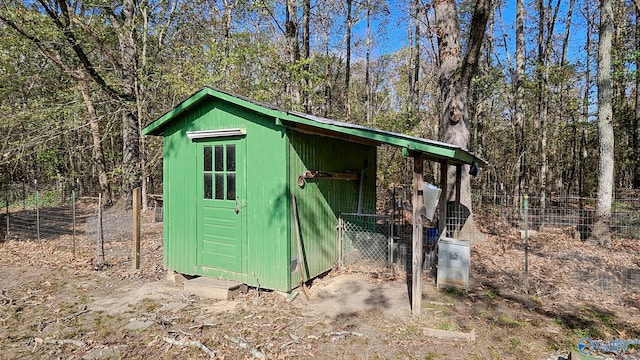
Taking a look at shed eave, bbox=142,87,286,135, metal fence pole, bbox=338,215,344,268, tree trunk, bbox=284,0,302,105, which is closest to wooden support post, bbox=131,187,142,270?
shed eave, bbox=142,87,286,135

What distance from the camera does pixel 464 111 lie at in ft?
27.0

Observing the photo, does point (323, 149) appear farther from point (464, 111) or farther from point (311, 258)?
point (464, 111)

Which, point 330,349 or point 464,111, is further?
point 464,111

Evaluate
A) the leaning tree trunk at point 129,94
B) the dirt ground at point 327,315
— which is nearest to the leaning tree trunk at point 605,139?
the dirt ground at point 327,315

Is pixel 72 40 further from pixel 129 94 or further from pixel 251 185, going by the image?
pixel 251 185

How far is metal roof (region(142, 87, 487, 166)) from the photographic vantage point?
4254mm

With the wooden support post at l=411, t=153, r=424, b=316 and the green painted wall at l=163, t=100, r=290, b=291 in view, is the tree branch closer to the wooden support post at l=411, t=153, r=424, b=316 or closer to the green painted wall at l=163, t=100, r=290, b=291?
the green painted wall at l=163, t=100, r=290, b=291

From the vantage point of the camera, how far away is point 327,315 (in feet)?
15.1

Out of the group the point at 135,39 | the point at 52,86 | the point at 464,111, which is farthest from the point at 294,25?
the point at 52,86

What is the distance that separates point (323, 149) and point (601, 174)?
717 cm

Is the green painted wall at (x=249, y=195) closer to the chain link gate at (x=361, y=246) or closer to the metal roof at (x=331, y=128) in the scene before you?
the metal roof at (x=331, y=128)

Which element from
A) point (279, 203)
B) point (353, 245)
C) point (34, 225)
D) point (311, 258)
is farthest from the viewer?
point (34, 225)

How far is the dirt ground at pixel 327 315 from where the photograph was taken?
3713 mm

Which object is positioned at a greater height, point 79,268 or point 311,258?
point 311,258
